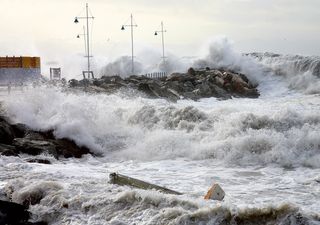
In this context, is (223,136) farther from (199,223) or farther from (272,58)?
(272,58)

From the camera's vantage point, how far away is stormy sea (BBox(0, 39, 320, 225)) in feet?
20.3

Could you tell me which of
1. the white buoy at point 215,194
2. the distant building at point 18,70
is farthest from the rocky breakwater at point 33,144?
the distant building at point 18,70

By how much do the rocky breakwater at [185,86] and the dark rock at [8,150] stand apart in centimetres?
1072

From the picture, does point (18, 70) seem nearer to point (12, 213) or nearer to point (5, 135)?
point (5, 135)

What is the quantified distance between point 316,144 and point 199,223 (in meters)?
5.75

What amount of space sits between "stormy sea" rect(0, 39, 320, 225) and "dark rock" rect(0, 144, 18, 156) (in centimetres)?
25

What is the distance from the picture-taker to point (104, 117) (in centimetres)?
1459

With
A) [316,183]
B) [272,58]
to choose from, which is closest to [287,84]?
[272,58]

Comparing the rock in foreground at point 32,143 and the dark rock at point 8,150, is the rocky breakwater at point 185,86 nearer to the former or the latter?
the rock in foreground at point 32,143

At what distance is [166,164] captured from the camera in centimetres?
→ 1048

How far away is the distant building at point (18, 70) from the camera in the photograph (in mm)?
19641

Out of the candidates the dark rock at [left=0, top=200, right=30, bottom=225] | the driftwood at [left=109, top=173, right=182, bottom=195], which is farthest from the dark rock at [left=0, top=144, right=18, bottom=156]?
the dark rock at [left=0, top=200, right=30, bottom=225]

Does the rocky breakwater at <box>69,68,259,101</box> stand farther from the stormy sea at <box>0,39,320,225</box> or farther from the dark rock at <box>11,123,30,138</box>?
the dark rock at <box>11,123,30,138</box>

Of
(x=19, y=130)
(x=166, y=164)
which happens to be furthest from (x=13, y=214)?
(x=19, y=130)
